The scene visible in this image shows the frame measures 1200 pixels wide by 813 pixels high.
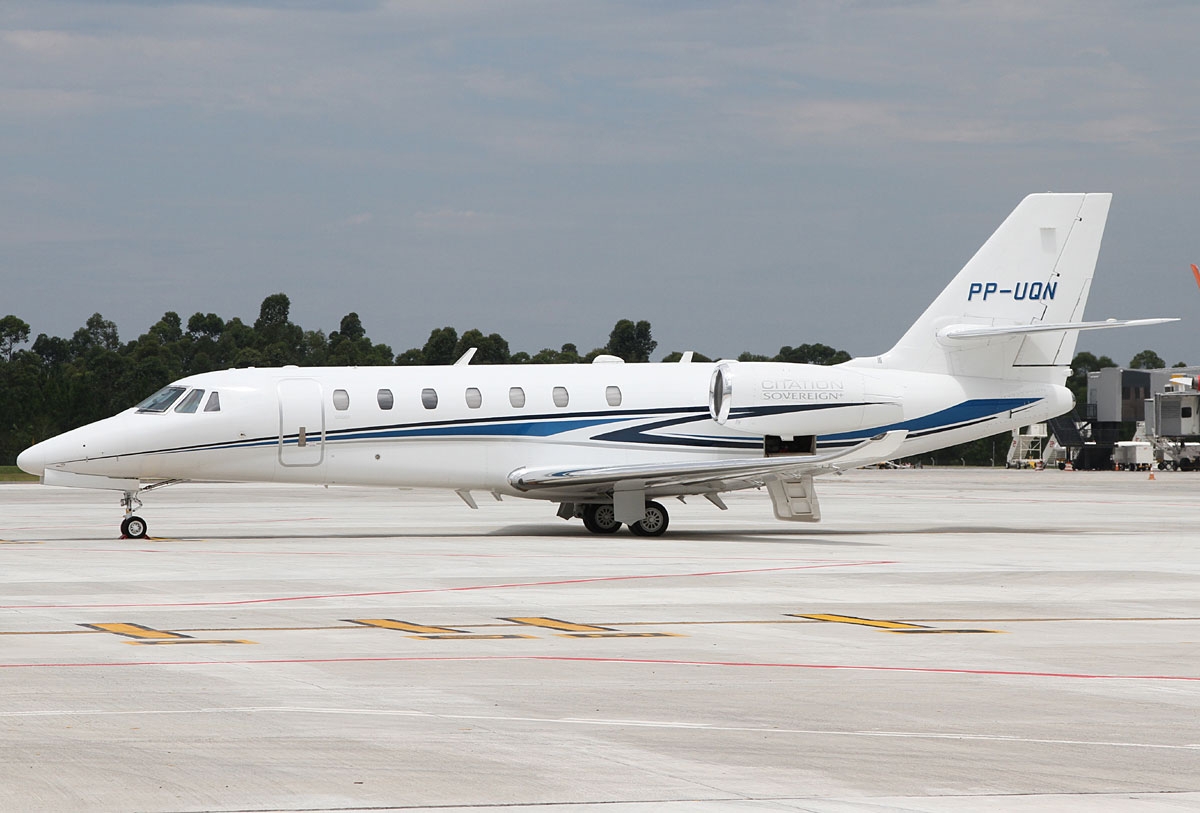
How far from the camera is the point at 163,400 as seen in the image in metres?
31.0

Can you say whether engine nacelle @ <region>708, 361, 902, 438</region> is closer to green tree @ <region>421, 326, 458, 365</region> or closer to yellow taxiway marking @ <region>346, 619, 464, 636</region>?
yellow taxiway marking @ <region>346, 619, 464, 636</region>

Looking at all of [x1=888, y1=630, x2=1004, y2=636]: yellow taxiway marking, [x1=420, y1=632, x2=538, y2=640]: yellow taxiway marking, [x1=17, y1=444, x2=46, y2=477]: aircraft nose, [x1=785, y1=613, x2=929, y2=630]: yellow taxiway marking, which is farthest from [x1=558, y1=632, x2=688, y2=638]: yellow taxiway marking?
[x1=17, y1=444, x2=46, y2=477]: aircraft nose

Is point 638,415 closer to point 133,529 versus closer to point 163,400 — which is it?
point 163,400

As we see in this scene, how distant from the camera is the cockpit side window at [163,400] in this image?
30.8m

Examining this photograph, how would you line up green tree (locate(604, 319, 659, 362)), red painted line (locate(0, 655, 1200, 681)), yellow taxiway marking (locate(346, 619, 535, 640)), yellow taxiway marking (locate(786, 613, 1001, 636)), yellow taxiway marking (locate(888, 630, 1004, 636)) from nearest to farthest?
red painted line (locate(0, 655, 1200, 681))
yellow taxiway marking (locate(346, 619, 535, 640))
yellow taxiway marking (locate(888, 630, 1004, 636))
yellow taxiway marking (locate(786, 613, 1001, 636))
green tree (locate(604, 319, 659, 362))

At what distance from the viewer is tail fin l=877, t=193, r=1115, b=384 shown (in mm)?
33875

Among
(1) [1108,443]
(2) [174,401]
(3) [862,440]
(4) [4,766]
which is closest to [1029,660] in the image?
(4) [4,766]

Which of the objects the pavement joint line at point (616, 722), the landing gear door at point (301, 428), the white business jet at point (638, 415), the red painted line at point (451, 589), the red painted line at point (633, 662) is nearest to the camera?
the pavement joint line at point (616, 722)

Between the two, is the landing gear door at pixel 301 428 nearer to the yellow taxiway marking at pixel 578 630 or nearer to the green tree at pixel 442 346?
the yellow taxiway marking at pixel 578 630

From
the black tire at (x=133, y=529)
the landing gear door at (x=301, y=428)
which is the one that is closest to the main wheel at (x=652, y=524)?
the landing gear door at (x=301, y=428)

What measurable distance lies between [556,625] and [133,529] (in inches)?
631

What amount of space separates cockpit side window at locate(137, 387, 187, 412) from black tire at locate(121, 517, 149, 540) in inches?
89.1

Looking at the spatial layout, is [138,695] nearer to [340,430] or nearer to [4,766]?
[4,766]

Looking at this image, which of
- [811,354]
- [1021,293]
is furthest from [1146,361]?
[1021,293]
